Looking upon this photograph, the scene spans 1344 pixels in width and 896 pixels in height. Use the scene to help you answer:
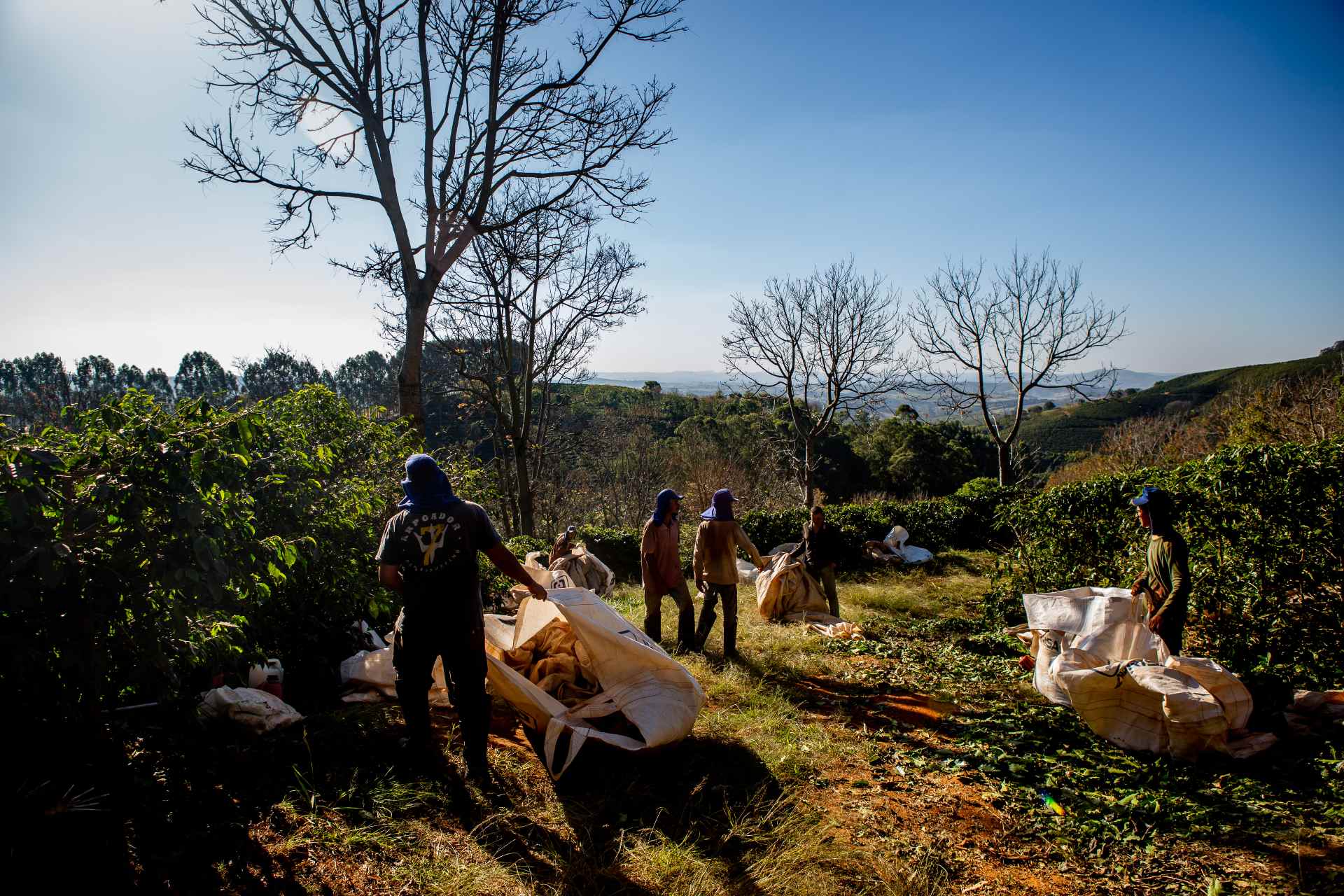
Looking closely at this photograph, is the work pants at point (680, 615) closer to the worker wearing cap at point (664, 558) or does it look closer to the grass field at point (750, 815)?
the worker wearing cap at point (664, 558)

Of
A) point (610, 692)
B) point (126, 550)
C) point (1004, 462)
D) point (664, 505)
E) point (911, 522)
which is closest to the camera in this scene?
point (126, 550)

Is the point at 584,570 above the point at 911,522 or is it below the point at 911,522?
above

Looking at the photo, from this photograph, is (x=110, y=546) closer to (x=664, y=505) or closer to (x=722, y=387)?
(x=664, y=505)

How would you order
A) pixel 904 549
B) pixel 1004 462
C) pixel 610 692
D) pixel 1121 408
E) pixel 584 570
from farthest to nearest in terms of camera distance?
pixel 1121 408, pixel 1004 462, pixel 904 549, pixel 584 570, pixel 610 692

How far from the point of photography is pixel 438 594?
351 centimetres

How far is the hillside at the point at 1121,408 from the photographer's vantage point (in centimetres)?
3716

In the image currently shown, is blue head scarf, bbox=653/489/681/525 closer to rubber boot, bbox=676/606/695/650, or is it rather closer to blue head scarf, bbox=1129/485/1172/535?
rubber boot, bbox=676/606/695/650

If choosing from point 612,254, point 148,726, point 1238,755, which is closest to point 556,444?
point 612,254

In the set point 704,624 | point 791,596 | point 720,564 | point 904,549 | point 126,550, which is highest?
point 126,550

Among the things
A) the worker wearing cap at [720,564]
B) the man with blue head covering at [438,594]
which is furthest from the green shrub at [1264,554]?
the man with blue head covering at [438,594]

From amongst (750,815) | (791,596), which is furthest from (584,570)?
(750,815)

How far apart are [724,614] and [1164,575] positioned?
358cm

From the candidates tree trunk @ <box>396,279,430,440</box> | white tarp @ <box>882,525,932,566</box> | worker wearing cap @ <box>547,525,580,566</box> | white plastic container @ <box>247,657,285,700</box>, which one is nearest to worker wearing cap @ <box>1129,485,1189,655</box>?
white plastic container @ <box>247,657,285,700</box>

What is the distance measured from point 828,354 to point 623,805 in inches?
791
